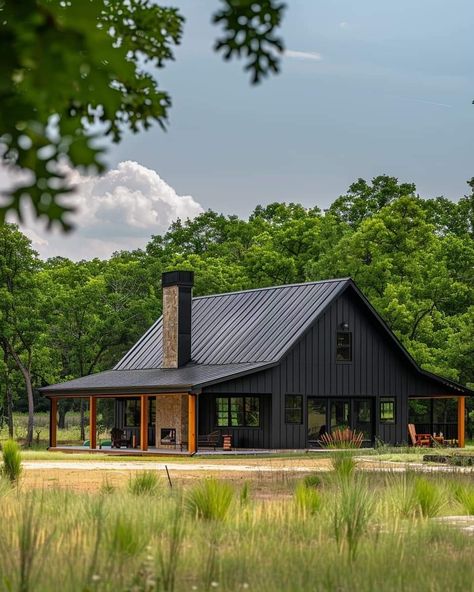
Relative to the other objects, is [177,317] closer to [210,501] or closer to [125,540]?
[210,501]

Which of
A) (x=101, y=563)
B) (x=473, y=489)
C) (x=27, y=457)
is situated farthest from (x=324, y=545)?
(x=27, y=457)

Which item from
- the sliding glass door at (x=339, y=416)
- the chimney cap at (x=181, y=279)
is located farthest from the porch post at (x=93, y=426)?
the sliding glass door at (x=339, y=416)

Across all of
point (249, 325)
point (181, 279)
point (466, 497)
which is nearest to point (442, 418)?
point (249, 325)

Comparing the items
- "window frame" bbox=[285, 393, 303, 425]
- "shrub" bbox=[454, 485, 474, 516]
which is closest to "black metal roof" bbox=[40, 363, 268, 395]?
"window frame" bbox=[285, 393, 303, 425]

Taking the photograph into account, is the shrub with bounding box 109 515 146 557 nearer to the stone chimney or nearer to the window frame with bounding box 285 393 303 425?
the window frame with bounding box 285 393 303 425

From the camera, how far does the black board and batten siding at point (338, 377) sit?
134 ft

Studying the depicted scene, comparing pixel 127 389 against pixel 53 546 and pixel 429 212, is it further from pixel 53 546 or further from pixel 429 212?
pixel 429 212

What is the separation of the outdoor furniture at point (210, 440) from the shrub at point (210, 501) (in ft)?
88.2

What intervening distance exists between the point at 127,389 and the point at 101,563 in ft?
104

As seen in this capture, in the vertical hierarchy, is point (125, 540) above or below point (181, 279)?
below

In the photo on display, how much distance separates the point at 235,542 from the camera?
36.3 ft

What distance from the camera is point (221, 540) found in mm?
11102

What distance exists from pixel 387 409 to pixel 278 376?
5.85 m

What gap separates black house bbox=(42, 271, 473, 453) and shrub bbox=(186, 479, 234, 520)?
24.9 metres
